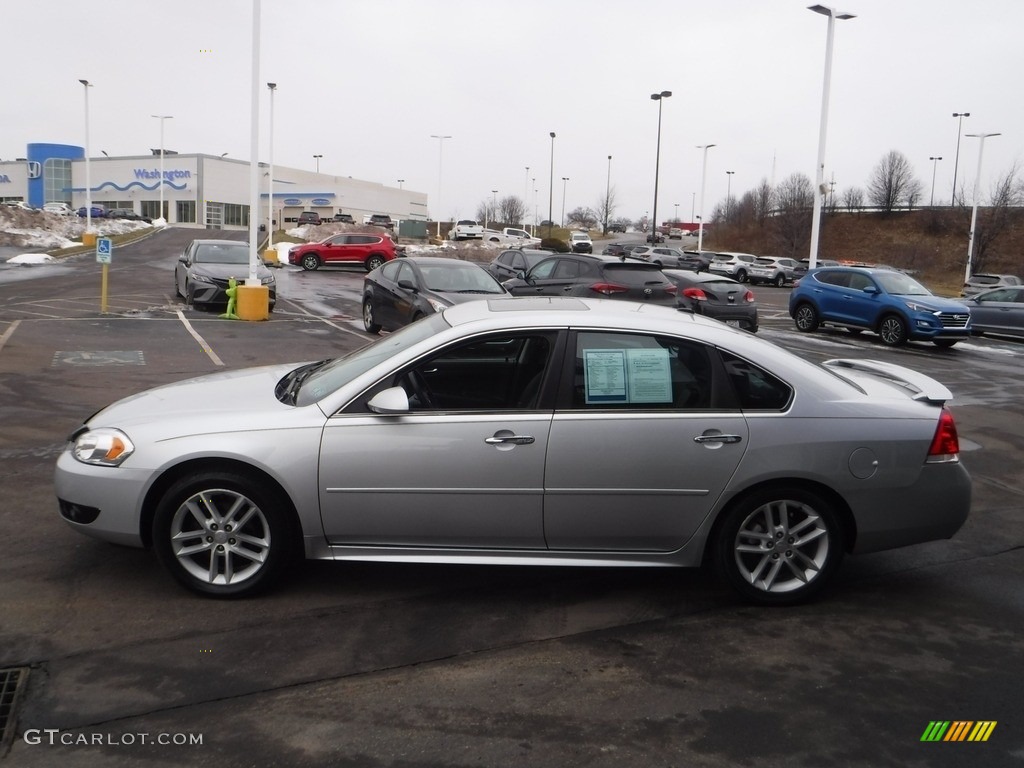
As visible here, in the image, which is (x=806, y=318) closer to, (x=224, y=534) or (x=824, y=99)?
(x=824, y=99)

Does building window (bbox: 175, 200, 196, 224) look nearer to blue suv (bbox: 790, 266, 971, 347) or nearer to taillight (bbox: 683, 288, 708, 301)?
blue suv (bbox: 790, 266, 971, 347)

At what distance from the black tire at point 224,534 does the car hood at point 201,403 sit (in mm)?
343

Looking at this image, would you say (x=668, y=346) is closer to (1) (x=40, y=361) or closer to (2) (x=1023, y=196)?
(1) (x=40, y=361)

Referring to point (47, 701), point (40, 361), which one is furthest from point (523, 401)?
point (40, 361)

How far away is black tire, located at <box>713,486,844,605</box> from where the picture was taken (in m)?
4.77

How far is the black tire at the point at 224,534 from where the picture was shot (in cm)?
459

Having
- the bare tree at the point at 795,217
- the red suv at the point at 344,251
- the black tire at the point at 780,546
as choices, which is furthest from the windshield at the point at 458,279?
the bare tree at the point at 795,217

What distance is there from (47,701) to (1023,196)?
3082 inches

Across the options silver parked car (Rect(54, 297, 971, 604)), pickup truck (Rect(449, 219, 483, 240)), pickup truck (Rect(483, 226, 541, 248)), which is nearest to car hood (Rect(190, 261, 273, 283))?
silver parked car (Rect(54, 297, 971, 604))

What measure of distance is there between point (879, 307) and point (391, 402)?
1832 centimetres

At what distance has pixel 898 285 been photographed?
20922mm

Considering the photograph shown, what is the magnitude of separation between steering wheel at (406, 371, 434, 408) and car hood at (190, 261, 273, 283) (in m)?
15.7

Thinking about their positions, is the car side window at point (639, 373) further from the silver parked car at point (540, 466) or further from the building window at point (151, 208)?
the building window at point (151, 208)

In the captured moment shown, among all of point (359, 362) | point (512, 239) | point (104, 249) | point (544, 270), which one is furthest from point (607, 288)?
point (512, 239)
